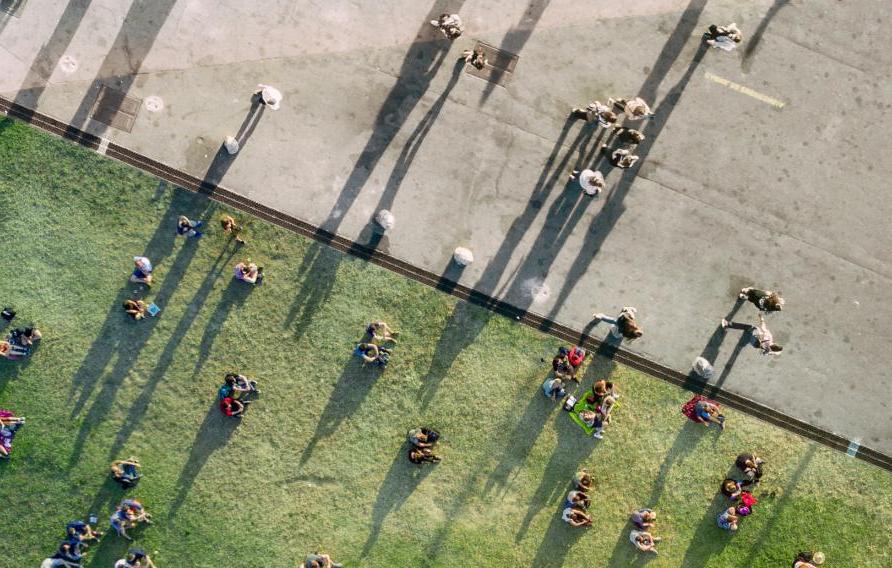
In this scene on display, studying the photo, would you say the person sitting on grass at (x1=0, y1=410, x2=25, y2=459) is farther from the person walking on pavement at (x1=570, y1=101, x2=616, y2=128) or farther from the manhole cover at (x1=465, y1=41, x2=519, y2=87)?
the person walking on pavement at (x1=570, y1=101, x2=616, y2=128)

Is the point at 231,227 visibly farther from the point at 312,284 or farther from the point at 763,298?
the point at 763,298

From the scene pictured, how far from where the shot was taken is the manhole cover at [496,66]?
14688 millimetres

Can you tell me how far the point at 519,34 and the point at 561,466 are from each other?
1082 centimetres

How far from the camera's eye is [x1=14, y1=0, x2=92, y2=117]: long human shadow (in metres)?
14.5

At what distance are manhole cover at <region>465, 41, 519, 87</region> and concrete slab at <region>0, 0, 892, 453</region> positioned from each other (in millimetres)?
192

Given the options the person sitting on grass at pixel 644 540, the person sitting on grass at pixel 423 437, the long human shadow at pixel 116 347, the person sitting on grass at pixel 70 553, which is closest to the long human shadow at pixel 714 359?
the person sitting on grass at pixel 644 540

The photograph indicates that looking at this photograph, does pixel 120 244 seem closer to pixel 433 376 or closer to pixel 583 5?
pixel 433 376

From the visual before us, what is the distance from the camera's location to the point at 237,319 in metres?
14.6

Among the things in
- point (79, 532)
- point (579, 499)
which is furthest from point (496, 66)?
point (79, 532)

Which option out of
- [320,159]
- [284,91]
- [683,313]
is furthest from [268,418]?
A: [683,313]

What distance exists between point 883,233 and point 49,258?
20.7m

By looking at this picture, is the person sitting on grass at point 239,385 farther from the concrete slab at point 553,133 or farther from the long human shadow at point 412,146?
the long human shadow at point 412,146

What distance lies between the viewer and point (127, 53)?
574 inches

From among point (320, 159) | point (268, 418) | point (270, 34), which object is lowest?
point (268, 418)
